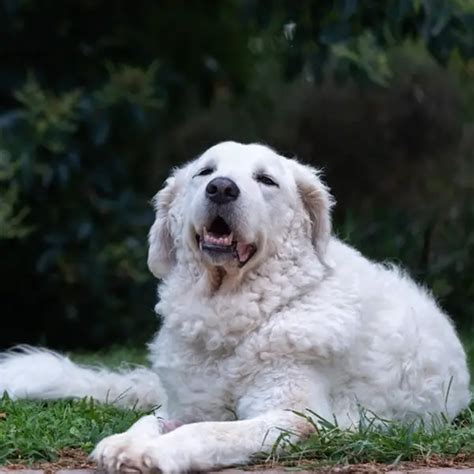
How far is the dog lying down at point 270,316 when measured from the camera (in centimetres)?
462

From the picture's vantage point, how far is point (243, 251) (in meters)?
4.74

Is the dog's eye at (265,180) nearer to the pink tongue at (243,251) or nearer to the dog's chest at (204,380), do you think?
the pink tongue at (243,251)

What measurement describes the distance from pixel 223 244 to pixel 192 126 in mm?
6734

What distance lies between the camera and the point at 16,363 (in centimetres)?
595

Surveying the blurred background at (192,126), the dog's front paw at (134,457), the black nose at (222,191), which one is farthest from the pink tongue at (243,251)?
the blurred background at (192,126)

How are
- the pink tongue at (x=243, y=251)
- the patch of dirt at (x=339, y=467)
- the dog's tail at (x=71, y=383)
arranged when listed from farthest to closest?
the dog's tail at (x=71, y=383)
the pink tongue at (x=243, y=251)
the patch of dirt at (x=339, y=467)

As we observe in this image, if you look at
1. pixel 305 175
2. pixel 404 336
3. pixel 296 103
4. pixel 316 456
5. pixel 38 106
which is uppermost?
pixel 296 103

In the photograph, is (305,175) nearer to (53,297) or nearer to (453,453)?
(453,453)

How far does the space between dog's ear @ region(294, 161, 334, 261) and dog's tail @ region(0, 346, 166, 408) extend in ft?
3.83

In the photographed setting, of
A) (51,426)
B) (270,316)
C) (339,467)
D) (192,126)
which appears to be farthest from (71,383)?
(192,126)

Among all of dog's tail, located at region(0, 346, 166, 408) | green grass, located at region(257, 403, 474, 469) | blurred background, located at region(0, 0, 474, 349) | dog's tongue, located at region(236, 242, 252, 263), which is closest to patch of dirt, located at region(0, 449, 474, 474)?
green grass, located at region(257, 403, 474, 469)

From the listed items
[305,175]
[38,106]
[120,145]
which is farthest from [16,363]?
[120,145]

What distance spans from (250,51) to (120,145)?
170 cm

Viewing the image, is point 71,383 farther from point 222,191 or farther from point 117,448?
point 117,448
